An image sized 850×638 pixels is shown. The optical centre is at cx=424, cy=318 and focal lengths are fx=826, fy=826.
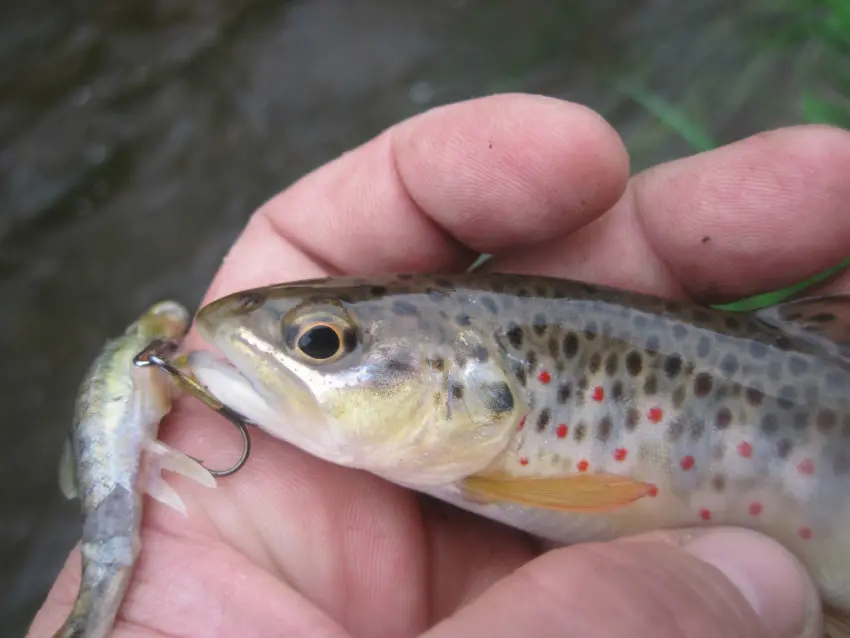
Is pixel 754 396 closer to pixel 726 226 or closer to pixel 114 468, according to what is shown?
pixel 726 226

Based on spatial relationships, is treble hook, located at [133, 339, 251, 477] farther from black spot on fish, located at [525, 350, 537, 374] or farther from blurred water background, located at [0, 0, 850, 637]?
blurred water background, located at [0, 0, 850, 637]

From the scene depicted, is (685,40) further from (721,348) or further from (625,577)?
(625,577)

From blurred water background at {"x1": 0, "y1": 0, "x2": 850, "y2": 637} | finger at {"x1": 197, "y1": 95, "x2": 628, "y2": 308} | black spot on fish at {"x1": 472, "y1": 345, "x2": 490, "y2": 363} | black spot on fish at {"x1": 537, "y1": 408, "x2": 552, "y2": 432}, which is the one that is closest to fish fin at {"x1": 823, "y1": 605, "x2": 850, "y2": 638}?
black spot on fish at {"x1": 537, "y1": 408, "x2": 552, "y2": 432}

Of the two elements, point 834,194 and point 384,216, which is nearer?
point 834,194

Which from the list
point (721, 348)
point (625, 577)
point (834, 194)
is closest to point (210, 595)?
point (625, 577)

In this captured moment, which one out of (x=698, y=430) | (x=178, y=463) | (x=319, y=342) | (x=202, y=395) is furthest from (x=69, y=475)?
(x=698, y=430)
